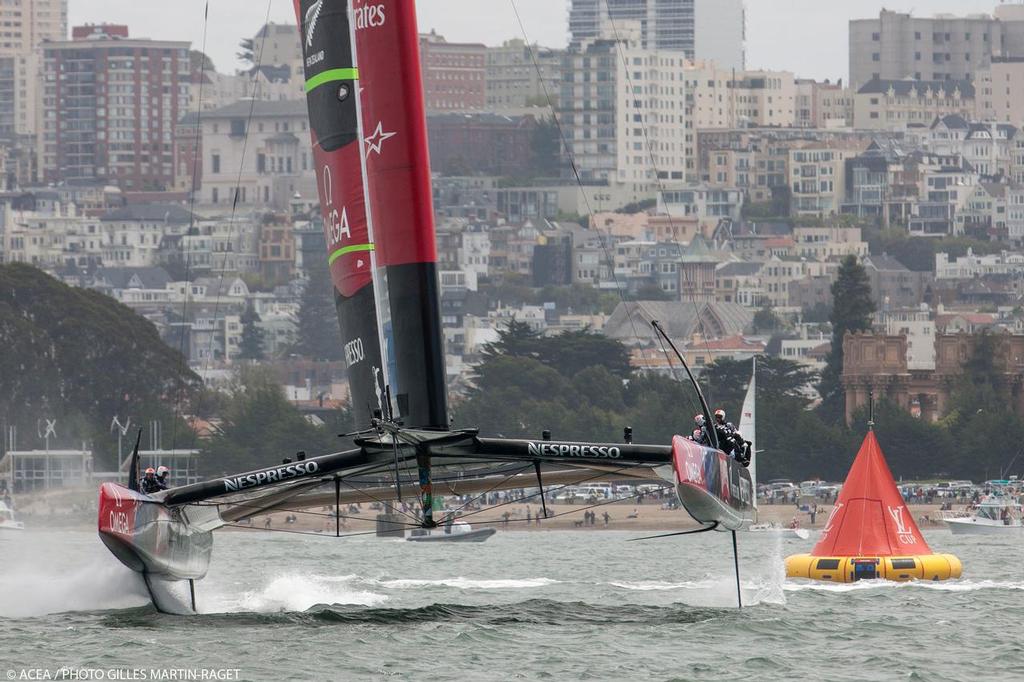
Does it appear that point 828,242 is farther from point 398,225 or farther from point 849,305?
point 398,225

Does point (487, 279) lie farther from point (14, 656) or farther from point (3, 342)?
point (14, 656)

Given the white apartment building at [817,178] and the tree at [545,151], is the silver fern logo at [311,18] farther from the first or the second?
the tree at [545,151]

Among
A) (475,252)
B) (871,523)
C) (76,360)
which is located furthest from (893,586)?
(475,252)

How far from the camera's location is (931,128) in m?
191

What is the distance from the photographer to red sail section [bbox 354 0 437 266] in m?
18.0

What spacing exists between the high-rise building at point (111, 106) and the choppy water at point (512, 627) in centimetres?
17077

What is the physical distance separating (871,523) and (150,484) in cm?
983

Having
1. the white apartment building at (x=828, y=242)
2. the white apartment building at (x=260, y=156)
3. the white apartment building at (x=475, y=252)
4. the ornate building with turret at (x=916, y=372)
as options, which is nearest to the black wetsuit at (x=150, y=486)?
the ornate building with turret at (x=916, y=372)

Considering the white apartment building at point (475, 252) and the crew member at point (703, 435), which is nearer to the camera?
Answer: the crew member at point (703, 435)

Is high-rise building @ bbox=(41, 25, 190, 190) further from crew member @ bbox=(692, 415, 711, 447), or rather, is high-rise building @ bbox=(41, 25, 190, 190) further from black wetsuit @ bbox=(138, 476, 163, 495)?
crew member @ bbox=(692, 415, 711, 447)

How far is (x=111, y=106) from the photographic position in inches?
7830

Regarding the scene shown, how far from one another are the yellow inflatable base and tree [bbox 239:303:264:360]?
335ft

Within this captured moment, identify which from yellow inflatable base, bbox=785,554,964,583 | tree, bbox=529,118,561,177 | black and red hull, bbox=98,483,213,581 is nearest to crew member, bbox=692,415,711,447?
black and red hull, bbox=98,483,213,581

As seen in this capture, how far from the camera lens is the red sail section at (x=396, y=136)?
59.2 feet
